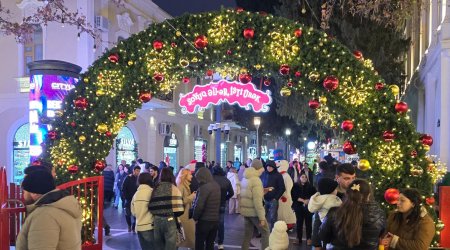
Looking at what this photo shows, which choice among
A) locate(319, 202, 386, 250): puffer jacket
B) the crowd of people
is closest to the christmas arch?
the crowd of people

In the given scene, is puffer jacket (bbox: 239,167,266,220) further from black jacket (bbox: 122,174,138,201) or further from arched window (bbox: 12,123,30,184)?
arched window (bbox: 12,123,30,184)

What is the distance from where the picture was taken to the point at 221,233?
10.3 m

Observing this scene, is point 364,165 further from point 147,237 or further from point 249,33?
point 147,237

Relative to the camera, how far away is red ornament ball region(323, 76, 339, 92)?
739cm

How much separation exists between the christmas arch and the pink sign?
0.81 feet

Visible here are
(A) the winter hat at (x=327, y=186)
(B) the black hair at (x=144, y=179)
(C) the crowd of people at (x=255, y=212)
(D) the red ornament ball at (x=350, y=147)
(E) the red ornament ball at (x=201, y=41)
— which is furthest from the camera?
(E) the red ornament ball at (x=201, y=41)

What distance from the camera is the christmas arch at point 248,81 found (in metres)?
7.45

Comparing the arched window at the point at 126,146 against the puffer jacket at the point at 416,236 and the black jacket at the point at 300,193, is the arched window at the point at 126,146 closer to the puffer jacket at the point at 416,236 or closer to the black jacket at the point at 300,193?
the black jacket at the point at 300,193

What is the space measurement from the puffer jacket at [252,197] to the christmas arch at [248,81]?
1.72 metres

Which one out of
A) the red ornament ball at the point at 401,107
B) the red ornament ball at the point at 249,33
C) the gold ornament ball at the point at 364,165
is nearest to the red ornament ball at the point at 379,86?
the red ornament ball at the point at 401,107

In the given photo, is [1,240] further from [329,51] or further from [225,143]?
[225,143]

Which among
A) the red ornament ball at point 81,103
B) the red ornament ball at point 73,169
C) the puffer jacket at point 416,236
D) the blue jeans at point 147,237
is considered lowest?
the blue jeans at point 147,237

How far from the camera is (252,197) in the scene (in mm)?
8859

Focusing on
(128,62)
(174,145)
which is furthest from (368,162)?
(174,145)
